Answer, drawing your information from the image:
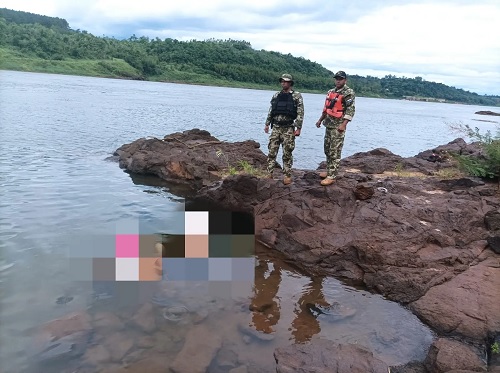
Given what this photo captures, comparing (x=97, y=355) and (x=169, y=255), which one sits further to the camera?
(x=169, y=255)

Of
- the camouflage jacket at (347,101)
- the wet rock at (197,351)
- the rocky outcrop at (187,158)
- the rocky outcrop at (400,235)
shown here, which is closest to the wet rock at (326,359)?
the wet rock at (197,351)

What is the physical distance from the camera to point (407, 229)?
352 inches

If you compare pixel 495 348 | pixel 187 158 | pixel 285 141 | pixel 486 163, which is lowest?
pixel 495 348

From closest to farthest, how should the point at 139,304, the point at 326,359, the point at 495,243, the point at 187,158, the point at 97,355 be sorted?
the point at 326,359 → the point at 97,355 → the point at 139,304 → the point at 495,243 → the point at 187,158

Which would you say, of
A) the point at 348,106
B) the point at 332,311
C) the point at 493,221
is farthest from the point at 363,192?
the point at 332,311

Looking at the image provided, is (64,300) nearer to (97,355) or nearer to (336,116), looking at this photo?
(97,355)

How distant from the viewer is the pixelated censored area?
25.5 feet

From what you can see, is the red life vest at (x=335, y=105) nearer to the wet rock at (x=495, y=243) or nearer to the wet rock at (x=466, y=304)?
the wet rock at (x=495, y=243)

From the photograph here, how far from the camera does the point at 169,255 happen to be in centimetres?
876

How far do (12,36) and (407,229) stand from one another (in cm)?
9788

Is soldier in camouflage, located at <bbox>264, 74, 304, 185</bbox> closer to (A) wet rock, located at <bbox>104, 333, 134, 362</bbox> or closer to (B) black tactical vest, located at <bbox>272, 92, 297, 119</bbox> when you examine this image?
(B) black tactical vest, located at <bbox>272, 92, 297, 119</bbox>

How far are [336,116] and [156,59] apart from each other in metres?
101

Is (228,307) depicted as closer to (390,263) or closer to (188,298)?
(188,298)

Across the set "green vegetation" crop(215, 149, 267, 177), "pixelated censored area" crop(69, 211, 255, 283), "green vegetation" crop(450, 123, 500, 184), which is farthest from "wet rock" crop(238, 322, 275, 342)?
"green vegetation" crop(450, 123, 500, 184)
